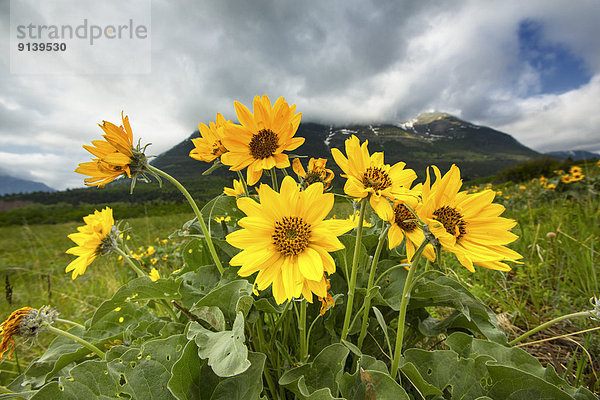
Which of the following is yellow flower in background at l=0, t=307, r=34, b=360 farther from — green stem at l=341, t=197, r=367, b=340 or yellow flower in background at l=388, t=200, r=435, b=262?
yellow flower in background at l=388, t=200, r=435, b=262

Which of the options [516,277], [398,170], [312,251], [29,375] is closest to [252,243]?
[312,251]

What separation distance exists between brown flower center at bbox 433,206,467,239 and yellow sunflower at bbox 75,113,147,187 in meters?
1.11

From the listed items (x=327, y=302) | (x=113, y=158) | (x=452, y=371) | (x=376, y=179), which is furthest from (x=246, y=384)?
(x=113, y=158)

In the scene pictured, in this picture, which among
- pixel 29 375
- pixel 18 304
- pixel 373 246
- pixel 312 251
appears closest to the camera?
pixel 312 251

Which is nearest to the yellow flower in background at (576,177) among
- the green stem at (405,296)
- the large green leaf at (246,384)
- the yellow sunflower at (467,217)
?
the yellow sunflower at (467,217)

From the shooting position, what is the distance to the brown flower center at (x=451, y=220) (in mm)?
Answer: 920

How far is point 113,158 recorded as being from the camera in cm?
109

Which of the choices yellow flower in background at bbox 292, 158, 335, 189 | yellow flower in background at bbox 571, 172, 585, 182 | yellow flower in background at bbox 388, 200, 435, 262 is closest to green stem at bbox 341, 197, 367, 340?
yellow flower in background at bbox 388, 200, 435, 262

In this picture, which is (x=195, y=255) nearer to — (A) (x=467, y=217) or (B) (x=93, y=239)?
(B) (x=93, y=239)

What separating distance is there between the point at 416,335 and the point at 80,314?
3.51 metres

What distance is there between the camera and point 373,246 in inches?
61.3

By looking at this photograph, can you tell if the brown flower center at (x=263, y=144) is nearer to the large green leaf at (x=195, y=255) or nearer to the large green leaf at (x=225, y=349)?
the large green leaf at (x=225, y=349)

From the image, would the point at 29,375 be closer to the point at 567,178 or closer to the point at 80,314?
the point at 80,314

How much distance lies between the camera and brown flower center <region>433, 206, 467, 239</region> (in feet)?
3.02
